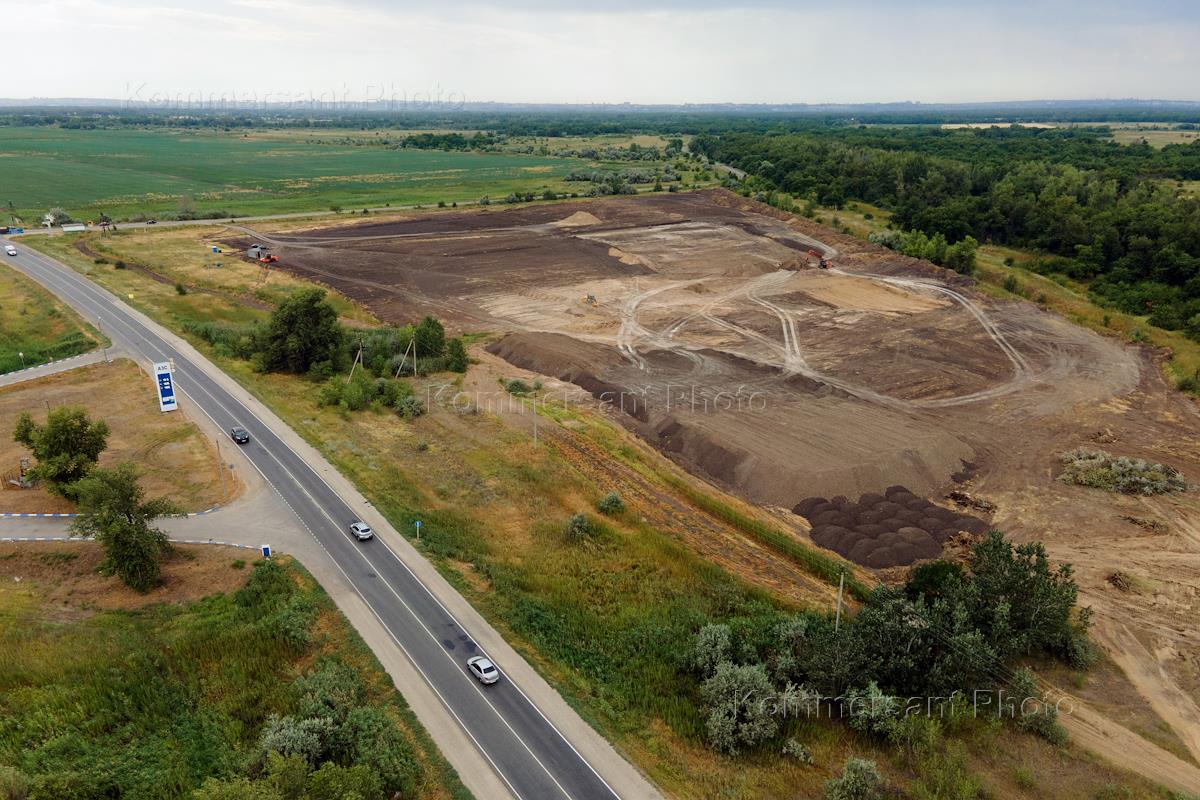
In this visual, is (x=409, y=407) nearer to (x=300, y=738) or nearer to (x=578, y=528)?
(x=578, y=528)

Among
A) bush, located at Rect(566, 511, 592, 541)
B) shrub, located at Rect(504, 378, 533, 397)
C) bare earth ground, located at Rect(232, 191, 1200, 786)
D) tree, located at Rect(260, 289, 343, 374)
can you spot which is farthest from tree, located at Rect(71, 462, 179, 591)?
shrub, located at Rect(504, 378, 533, 397)

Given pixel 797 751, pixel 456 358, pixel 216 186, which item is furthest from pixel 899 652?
pixel 216 186

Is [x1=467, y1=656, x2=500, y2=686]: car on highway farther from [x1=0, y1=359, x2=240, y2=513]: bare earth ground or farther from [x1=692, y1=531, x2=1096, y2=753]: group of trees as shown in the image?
[x1=0, y1=359, x2=240, y2=513]: bare earth ground

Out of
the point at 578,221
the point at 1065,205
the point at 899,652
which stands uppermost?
the point at 1065,205

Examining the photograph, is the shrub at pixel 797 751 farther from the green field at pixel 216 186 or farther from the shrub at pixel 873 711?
the green field at pixel 216 186

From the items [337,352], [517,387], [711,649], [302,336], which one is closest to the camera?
[711,649]

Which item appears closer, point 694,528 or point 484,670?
point 484,670

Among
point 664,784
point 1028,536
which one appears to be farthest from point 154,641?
point 1028,536
